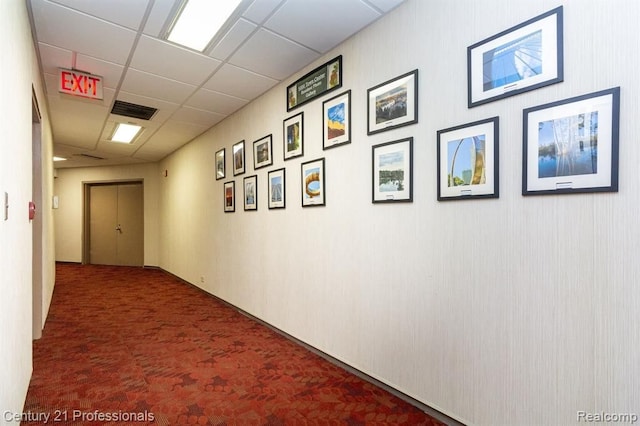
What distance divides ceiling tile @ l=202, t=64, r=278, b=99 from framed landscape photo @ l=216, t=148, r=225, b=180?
133 centimetres

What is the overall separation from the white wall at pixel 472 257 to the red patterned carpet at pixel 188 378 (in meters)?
0.29

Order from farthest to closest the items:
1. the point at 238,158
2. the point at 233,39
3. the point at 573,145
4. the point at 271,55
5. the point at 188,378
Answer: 1. the point at 238,158
2. the point at 271,55
3. the point at 233,39
4. the point at 188,378
5. the point at 573,145

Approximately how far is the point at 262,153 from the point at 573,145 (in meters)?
3.22

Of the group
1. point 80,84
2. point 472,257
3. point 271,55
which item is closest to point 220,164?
point 80,84

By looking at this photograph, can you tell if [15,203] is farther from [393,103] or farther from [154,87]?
[393,103]

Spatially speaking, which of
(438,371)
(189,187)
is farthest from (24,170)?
(189,187)

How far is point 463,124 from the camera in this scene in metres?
2.04

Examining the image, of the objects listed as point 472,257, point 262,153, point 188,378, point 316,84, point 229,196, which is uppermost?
point 316,84

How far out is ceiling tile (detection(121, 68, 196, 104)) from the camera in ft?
11.6

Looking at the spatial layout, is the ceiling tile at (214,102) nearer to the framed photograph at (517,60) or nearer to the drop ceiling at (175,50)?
the drop ceiling at (175,50)

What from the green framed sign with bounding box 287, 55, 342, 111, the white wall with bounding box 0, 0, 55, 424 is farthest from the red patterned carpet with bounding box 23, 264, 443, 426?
the green framed sign with bounding box 287, 55, 342, 111

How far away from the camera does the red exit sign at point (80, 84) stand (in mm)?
3324

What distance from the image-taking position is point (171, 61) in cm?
321

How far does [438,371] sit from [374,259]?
870mm
